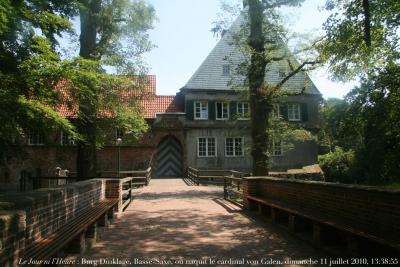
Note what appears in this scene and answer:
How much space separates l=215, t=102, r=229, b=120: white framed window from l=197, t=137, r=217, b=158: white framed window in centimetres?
173

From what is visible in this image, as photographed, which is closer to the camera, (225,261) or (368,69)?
(225,261)

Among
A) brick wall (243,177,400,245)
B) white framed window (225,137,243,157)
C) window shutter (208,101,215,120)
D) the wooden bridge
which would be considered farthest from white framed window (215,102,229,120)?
brick wall (243,177,400,245)

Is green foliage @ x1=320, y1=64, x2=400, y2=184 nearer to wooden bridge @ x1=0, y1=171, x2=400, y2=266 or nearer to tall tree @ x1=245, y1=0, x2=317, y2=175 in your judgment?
tall tree @ x1=245, y1=0, x2=317, y2=175

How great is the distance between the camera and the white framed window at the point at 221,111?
31.1 m

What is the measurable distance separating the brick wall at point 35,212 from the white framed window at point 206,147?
67.8ft

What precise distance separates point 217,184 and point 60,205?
1746 cm

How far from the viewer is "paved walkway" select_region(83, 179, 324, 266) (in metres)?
6.88

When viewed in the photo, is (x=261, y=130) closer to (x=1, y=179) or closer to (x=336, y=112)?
(x=336, y=112)

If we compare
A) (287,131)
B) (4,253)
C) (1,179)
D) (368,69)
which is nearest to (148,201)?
(287,131)

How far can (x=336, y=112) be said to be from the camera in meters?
16.7

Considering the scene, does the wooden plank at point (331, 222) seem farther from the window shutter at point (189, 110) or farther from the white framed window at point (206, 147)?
the window shutter at point (189, 110)

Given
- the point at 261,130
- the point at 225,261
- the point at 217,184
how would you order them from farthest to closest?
the point at 217,184 → the point at 261,130 → the point at 225,261

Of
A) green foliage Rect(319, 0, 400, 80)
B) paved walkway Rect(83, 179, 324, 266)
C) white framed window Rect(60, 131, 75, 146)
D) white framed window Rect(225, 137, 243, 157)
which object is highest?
green foliage Rect(319, 0, 400, 80)

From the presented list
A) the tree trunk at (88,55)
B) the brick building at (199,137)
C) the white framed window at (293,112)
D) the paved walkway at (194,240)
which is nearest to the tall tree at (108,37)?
the tree trunk at (88,55)
